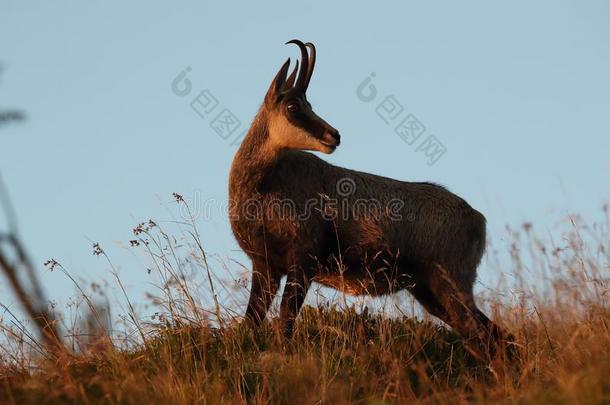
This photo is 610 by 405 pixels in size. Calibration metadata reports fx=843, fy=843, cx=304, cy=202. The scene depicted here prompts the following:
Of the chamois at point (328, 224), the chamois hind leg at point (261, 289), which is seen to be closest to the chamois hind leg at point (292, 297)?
the chamois at point (328, 224)

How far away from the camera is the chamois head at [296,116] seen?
784 centimetres

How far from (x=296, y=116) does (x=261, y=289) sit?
1666 mm

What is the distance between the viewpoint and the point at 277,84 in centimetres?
825

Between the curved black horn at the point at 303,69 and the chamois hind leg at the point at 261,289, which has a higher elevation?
the curved black horn at the point at 303,69

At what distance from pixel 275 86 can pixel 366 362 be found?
3.08 m

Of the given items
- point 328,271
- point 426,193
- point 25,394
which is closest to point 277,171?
point 328,271

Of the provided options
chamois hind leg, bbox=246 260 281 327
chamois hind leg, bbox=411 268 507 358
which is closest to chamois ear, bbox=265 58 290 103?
chamois hind leg, bbox=246 260 281 327

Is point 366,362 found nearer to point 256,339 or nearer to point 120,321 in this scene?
point 256,339

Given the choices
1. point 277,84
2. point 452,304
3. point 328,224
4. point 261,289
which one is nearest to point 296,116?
point 277,84

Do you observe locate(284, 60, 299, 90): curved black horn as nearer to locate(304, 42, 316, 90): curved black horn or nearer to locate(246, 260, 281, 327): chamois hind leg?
locate(304, 42, 316, 90): curved black horn

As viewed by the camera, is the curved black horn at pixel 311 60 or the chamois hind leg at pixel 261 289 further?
the curved black horn at pixel 311 60

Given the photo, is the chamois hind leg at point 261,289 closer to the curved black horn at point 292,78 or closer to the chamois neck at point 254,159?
the chamois neck at point 254,159

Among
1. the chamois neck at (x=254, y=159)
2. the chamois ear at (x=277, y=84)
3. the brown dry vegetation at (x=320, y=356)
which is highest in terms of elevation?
the chamois ear at (x=277, y=84)

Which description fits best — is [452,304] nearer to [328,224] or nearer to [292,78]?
[328,224]
